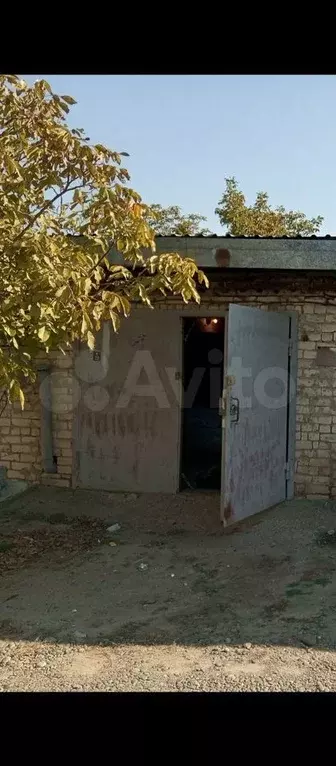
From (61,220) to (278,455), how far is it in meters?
3.38

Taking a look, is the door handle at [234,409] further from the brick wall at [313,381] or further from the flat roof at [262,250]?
the flat roof at [262,250]

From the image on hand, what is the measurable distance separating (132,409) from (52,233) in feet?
9.97

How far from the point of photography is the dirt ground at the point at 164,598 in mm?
2988

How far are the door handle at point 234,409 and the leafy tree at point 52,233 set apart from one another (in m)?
1.59

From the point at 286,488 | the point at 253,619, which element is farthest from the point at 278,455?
the point at 253,619

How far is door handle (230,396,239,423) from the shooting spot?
17.1 feet

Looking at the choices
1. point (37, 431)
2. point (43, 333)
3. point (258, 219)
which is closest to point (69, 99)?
point (43, 333)

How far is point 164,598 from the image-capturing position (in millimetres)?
3988

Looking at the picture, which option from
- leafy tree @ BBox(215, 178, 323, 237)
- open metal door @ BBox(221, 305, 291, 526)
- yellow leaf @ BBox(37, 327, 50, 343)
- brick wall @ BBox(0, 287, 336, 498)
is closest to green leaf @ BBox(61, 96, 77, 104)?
yellow leaf @ BBox(37, 327, 50, 343)

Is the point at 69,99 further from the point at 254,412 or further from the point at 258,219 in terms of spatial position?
the point at 258,219

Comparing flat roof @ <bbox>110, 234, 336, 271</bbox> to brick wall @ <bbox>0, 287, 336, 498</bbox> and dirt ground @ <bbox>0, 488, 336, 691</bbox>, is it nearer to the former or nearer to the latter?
brick wall @ <bbox>0, 287, 336, 498</bbox>

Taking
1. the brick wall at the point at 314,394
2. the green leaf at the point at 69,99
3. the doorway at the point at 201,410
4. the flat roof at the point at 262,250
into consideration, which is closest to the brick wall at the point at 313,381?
the brick wall at the point at 314,394

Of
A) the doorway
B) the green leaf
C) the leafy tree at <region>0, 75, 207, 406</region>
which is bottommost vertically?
the doorway

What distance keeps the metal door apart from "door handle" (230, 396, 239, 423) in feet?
4.18
